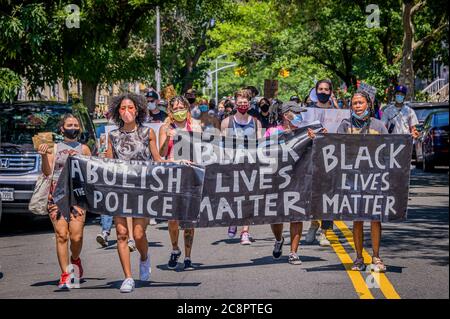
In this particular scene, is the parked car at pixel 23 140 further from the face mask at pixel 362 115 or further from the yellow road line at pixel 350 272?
the face mask at pixel 362 115

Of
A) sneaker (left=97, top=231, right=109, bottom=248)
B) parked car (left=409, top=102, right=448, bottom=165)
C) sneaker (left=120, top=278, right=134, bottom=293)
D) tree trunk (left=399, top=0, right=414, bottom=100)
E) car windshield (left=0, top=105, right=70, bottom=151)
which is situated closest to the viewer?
sneaker (left=120, top=278, right=134, bottom=293)

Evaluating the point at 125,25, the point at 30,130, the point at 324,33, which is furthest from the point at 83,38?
the point at 324,33

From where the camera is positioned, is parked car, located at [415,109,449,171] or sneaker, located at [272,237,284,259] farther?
parked car, located at [415,109,449,171]

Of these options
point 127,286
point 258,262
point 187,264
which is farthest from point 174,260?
point 127,286

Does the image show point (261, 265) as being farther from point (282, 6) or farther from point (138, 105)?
point (282, 6)

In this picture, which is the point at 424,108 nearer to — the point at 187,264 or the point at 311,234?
the point at 311,234

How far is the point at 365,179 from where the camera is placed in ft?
34.3

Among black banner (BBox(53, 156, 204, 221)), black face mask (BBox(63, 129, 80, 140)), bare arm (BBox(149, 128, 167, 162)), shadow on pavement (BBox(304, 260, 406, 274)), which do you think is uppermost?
black face mask (BBox(63, 129, 80, 140))

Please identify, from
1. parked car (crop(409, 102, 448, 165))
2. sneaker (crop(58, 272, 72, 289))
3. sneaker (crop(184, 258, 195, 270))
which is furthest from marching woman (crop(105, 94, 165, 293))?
parked car (crop(409, 102, 448, 165))

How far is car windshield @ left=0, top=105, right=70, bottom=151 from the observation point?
16.0 metres

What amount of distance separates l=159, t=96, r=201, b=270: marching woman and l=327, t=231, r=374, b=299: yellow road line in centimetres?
169

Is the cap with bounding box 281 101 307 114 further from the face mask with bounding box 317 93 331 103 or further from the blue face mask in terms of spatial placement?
the blue face mask

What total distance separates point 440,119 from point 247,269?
58.6 ft

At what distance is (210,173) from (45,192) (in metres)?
1.69
